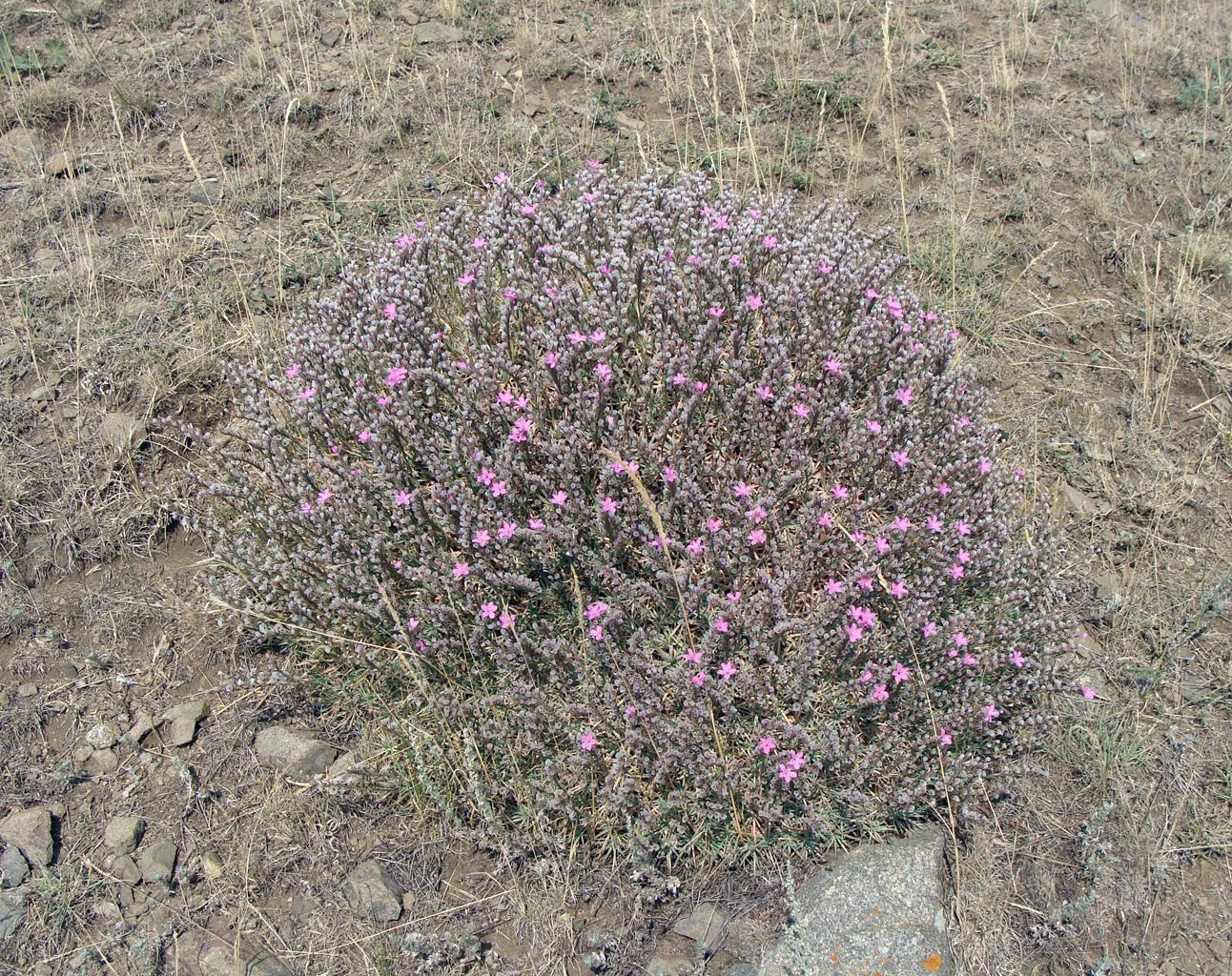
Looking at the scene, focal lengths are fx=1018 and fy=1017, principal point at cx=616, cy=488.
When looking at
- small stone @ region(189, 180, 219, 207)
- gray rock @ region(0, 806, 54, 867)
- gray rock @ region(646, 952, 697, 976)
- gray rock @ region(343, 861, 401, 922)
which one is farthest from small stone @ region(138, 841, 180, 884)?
small stone @ region(189, 180, 219, 207)

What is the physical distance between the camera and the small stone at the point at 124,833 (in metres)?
3.47

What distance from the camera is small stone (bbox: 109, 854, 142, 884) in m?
3.39

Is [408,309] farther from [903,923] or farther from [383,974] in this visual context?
[903,923]

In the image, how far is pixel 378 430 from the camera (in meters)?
3.73

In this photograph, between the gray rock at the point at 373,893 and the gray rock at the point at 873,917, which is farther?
the gray rock at the point at 373,893

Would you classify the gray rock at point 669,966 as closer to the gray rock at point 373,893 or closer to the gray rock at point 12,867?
the gray rock at point 373,893

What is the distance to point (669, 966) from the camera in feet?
10.5

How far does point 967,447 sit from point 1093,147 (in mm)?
3194

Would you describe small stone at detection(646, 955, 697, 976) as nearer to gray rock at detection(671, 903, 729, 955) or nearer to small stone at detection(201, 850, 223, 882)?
gray rock at detection(671, 903, 729, 955)

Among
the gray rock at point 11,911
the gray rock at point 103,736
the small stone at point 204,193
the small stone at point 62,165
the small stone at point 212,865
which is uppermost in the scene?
the small stone at point 62,165

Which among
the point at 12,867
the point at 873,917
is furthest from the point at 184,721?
the point at 873,917

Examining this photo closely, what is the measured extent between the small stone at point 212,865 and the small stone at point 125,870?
0.20m

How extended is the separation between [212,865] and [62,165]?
4212mm

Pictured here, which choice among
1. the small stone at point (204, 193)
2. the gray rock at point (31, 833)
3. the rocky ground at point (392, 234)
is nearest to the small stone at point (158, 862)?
the rocky ground at point (392, 234)
